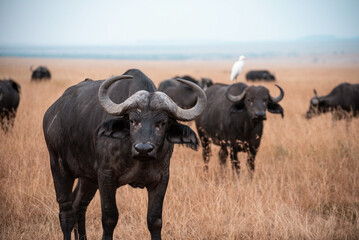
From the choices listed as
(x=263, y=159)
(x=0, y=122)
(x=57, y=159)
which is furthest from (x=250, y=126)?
(x=0, y=122)

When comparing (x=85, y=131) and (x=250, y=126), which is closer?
(x=85, y=131)

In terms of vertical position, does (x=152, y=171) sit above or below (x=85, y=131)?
below

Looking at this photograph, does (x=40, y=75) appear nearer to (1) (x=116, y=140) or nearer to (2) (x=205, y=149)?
(2) (x=205, y=149)

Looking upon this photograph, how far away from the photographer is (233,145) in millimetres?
7340

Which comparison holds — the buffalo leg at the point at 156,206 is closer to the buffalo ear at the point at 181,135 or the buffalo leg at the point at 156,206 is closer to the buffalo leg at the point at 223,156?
the buffalo ear at the point at 181,135

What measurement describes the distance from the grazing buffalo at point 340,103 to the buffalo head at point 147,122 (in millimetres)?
8509

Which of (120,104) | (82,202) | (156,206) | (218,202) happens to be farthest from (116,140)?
(218,202)

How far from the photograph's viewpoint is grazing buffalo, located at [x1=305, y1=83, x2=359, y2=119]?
11.5 meters

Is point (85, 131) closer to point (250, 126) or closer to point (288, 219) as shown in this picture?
point (288, 219)

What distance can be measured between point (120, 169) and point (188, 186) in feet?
8.37

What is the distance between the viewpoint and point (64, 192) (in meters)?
4.43

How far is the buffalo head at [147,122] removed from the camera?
3.40 metres

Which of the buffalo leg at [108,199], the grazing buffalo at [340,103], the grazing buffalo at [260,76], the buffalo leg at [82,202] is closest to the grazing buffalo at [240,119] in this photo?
the buffalo leg at [82,202]

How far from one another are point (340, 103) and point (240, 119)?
6.00 m
